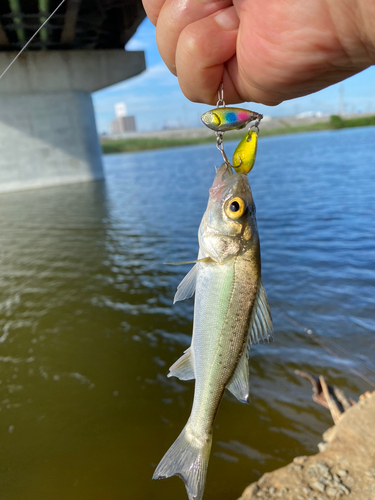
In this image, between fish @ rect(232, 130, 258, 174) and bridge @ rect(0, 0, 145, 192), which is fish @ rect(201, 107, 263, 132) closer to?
fish @ rect(232, 130, 258, 174)

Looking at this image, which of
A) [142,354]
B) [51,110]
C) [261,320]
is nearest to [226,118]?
[261,320]

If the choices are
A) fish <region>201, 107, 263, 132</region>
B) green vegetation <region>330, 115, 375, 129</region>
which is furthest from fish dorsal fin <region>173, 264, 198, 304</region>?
green vegetation <region>330, 115, 375, 129</region>

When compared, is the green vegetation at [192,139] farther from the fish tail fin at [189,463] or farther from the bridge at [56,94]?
the fish tail fin at [189,463]

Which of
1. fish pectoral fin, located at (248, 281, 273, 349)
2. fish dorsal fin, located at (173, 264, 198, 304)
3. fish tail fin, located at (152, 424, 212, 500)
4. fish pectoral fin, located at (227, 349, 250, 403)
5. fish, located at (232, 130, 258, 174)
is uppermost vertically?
fish, located at (232, 130, 258, 174)

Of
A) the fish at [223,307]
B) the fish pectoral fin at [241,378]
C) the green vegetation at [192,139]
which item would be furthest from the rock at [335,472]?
the green vegetation at [192,139]

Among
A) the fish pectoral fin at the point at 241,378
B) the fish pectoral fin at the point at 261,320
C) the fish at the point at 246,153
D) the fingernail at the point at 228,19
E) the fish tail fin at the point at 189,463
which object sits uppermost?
the fingernail at the point at 228,19

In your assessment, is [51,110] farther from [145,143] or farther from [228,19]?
[145,143]
